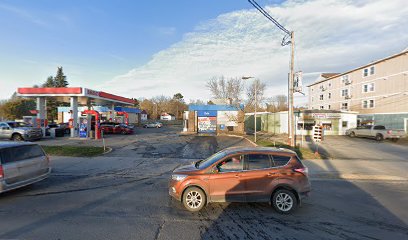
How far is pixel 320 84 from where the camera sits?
162 feet

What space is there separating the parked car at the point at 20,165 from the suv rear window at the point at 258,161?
6.64 meters

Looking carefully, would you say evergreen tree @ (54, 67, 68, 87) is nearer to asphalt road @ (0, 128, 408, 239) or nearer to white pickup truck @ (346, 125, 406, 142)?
asphalt road @ (0, 128, 408, 239)

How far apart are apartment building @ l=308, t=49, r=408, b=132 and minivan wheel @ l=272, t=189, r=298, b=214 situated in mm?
33164

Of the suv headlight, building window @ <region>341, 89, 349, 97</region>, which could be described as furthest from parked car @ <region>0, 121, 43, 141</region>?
building window @ <region>341, 89, 349, 97</region>

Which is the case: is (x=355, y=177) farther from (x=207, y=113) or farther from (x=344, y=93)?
(x=344, y=93)

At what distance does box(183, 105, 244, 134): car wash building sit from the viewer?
29109mm

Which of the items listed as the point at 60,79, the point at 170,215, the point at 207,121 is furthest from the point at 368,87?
the point at 60,79

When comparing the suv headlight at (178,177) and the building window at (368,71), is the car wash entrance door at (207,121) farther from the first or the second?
the building window at (368,71)

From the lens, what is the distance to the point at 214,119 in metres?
29.9

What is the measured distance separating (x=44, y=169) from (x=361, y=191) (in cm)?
1082

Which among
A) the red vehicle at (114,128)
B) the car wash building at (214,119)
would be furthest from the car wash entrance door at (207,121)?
the red vehicle at (114,128)

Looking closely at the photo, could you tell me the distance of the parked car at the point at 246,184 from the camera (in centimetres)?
517

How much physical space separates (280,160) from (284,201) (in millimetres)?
1017

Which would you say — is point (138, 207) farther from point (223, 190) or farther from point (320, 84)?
point (320, 84)
